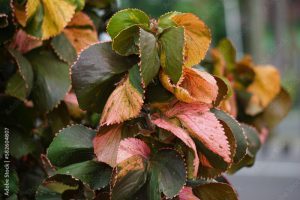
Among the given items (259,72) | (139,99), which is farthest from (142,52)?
(259,72)

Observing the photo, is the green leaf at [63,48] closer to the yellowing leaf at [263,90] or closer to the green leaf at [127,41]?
the green leaf at [127,41]

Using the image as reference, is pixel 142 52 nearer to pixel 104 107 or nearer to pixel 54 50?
pixel 104 107

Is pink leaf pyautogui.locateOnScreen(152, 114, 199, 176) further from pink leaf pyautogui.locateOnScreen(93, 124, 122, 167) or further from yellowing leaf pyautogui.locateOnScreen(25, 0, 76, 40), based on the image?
yellowing leaf pyautogui.locateOnScreen(25, 0, 76, 40)

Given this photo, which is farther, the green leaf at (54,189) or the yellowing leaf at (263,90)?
the yellowing leaf at (263,90)

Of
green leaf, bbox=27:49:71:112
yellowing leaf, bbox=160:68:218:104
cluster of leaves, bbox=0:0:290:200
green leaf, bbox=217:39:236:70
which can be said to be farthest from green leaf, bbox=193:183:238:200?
green leaf, bbox=217:39:236:70

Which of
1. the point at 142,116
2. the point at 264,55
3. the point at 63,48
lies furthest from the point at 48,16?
the point at 264,55

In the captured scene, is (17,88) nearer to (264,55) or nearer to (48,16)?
(48,16)

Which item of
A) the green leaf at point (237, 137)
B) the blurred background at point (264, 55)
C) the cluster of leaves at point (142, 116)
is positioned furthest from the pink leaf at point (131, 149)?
the blurred background at point (264, 55)
